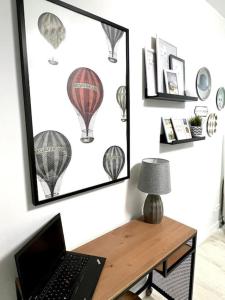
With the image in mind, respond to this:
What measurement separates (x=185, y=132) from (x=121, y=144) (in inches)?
29.4

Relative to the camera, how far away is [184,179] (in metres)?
2.04

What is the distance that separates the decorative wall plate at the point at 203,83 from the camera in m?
2.07

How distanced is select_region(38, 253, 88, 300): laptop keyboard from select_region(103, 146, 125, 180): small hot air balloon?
516 mm

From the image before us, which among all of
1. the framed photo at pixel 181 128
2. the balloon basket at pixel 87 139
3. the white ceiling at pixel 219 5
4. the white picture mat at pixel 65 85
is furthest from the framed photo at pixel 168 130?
the white ceiling at pixel 219 5

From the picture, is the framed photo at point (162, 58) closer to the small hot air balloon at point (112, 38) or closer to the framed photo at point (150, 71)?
the framed photo at point (150, 71)

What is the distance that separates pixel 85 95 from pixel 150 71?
0.61m

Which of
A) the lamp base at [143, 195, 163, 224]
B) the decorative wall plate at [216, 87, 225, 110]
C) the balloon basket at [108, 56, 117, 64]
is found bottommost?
the lamp base at [143, 195, 163, 224]

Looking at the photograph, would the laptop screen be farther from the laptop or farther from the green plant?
the green plant

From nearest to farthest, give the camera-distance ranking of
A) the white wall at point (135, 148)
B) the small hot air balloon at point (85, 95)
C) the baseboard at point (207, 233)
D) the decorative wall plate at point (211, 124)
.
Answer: the white wall at point (135, 148), the small hot air balloon at point (85, 95), the decorative wall plate at point (211, 124), the baseboard at point (207, 233)

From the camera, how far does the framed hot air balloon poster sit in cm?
98

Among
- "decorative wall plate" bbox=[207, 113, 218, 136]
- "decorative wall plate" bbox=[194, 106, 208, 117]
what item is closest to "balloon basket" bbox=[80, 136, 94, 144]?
"decorative wall plate" bbox=[194, 106, 208, 117]

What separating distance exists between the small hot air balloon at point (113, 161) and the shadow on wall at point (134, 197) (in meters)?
0.17

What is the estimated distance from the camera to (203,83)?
2.13 m

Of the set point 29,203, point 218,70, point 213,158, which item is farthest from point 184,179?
point 29,203
